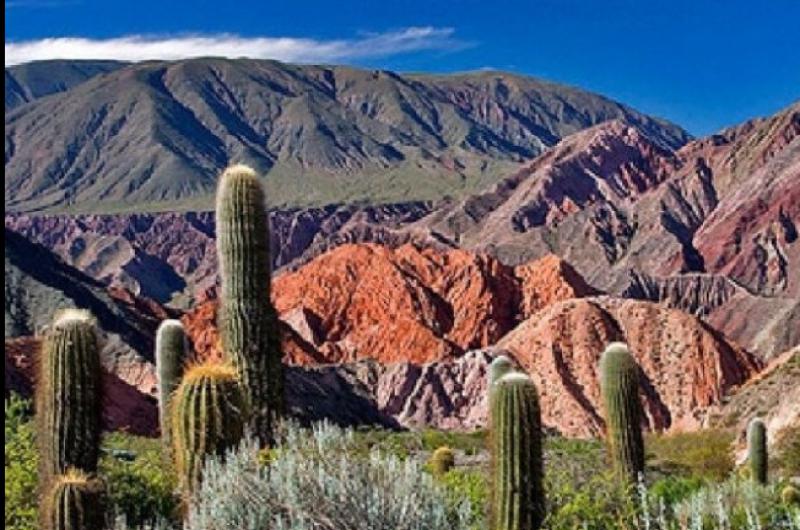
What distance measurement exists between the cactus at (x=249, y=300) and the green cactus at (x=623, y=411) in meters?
4.48

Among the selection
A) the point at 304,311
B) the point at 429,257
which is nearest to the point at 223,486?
the point at 304,311

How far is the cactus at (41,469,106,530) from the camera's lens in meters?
9.82

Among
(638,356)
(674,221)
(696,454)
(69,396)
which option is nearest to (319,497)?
(69,396)

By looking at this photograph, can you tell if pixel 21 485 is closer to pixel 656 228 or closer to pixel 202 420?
pixel 202 420

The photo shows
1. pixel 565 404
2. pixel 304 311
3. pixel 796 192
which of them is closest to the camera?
pixel 565 404

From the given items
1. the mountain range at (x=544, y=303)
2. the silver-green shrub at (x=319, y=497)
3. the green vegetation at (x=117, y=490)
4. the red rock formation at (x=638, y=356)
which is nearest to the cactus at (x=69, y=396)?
the green vegetation at (x=117, y=490)

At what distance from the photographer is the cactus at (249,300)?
11.5 m

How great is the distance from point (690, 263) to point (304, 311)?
68.2 metres

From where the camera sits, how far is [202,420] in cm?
1008

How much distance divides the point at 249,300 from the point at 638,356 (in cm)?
6309

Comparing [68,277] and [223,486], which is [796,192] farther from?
[223,486]

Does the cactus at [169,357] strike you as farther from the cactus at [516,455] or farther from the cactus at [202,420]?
the cactus at [516,455]

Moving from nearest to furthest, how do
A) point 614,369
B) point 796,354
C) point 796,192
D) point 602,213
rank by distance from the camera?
point 614,369
point 796,354
point 796,192
point 602,213

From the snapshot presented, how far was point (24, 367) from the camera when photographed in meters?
48.9
